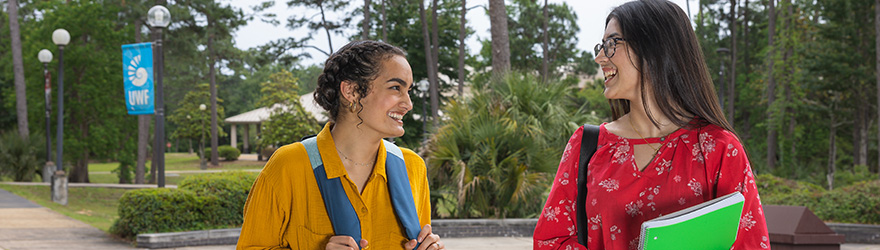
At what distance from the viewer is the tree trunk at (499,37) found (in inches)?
634

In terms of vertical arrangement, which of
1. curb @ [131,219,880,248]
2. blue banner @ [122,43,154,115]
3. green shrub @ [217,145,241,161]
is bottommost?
green shrub @ [217,145,241,161]

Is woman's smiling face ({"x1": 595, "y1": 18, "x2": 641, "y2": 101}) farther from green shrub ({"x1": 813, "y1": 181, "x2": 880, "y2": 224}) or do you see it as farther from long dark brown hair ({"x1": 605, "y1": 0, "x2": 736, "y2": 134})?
green shrub ({"x1": 813, "y1": 181, "x2": 880, "y2": 224})

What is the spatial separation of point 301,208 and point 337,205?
106 millimetres

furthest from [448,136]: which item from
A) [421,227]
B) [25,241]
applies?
[421,227]

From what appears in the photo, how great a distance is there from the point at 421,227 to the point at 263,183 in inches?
22.0

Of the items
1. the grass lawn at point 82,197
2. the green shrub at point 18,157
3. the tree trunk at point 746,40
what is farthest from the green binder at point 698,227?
the tree trunk at point 746,40

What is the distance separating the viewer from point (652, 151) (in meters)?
1.95

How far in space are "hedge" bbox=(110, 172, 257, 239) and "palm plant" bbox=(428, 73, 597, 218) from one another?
10.3 feet

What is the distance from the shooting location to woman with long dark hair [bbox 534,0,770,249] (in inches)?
72.5

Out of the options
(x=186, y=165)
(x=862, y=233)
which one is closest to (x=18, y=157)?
(x=186, y=165)

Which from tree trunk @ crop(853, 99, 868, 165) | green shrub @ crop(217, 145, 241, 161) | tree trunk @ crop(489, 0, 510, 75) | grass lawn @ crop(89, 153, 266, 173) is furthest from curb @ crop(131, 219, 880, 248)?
green shrub @ crop(217, 145, 241, 161)

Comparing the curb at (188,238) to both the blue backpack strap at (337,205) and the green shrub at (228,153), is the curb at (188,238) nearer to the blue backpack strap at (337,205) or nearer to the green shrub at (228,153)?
the blue backpack strap at (337,205)

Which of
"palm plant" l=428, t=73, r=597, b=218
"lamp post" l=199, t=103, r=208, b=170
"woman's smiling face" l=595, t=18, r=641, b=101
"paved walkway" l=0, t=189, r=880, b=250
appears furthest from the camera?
"lamp post" l=199, t=103, r=208, b=170

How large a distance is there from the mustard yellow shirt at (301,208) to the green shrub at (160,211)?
846cm
